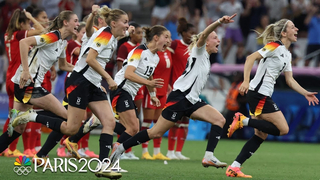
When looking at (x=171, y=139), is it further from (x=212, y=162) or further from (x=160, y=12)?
(x=160, y=12)

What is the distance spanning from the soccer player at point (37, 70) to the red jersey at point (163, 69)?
116 inches

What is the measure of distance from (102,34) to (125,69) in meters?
1.54

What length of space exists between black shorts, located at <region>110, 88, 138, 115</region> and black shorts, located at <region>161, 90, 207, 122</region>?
814mm

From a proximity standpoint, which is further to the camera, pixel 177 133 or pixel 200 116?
pixel 177 133

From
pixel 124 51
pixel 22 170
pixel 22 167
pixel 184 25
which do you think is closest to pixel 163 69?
pixel 124 51

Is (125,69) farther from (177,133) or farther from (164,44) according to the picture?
(177,133)

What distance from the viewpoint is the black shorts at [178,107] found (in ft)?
24.7

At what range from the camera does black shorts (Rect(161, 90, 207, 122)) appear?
752 centimetres

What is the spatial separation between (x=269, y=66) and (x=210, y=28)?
4.36 ft

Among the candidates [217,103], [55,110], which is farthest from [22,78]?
[217,103]

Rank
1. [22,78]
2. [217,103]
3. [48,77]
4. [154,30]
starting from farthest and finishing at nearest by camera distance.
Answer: [217,103] → [48,77] → [154,30] → [22,78]

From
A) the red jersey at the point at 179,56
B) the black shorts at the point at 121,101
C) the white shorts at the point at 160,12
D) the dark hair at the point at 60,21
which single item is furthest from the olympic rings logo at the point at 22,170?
the white shorts at the point at 160,12

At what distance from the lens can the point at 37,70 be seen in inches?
320

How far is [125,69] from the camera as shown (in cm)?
861
